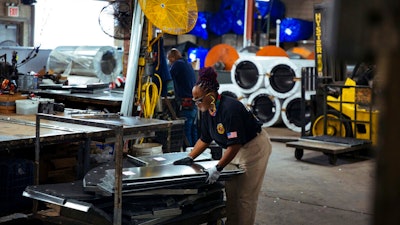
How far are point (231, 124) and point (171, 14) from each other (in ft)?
7.74

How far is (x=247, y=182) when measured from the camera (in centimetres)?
412

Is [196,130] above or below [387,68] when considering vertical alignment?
below

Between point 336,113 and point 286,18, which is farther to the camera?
point 286,18

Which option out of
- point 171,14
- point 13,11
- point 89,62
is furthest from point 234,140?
point 13,11

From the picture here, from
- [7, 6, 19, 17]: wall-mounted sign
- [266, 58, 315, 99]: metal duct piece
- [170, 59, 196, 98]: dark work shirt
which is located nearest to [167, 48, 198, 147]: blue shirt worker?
[170, 59, 196, 98]: dark work shirt

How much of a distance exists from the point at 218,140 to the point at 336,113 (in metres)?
4.97

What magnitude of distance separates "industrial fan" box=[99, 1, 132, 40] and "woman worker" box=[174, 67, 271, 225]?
3149 millimetres

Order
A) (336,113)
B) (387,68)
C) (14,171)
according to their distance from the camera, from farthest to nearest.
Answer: (336,113)
(14,171)
(387,68)

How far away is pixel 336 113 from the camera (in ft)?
28.5

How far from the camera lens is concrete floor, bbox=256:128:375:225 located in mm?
5535

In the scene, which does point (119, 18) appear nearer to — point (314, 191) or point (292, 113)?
point (314, 191)

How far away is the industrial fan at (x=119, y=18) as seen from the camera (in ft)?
22.9

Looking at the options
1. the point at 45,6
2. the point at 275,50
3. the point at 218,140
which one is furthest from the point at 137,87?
the point at 45,6

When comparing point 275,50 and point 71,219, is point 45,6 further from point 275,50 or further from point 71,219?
point 71,219
